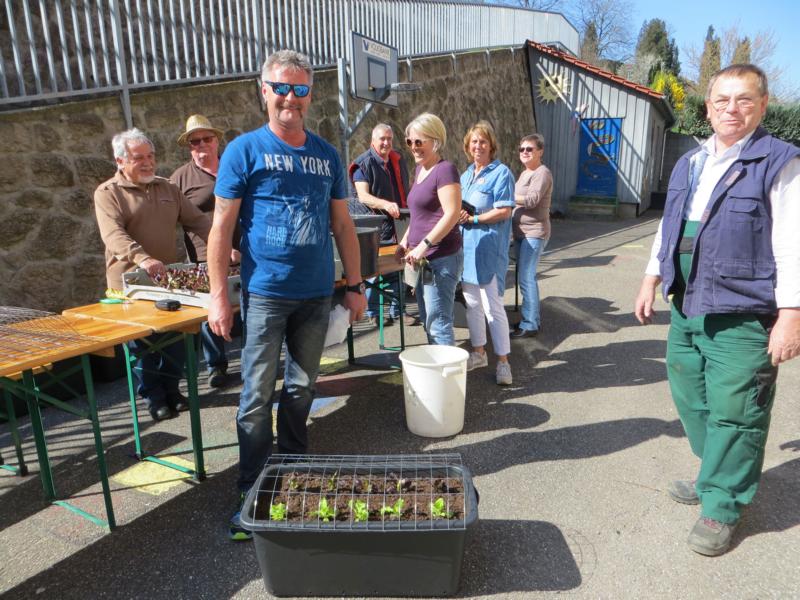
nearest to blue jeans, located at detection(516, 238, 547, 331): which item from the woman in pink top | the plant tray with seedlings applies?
the woman in pink top

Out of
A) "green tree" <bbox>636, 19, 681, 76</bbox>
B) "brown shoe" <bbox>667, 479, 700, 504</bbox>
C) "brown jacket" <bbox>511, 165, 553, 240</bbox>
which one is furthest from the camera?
"green tree" <bbox>636, 19, 681, 76</bbox>

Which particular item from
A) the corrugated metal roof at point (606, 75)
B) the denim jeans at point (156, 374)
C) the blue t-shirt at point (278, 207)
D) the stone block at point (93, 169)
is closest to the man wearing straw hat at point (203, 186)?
the denim jeans at point (156, 374)

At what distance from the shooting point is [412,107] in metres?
11.4

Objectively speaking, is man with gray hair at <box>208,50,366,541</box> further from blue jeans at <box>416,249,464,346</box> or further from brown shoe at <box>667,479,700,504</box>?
brown shoe at <box>667,479,700,504</box>

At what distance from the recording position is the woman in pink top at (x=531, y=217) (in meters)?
5.72

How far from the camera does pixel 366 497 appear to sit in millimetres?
2406

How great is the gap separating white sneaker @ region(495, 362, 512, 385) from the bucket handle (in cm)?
106

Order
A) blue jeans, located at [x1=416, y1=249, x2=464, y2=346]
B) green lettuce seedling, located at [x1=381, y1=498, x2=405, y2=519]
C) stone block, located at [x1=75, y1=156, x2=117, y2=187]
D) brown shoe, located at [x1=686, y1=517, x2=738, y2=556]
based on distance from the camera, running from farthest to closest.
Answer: stone block, located at [x1=75, y1=156, x2=117, y2=187]
blue jeans, located at [x1=416, y1=249, x2=464, y2=346]
brown shoe, located at [x1=686, y1=517, x2=738, y2=556]
green lettuce seedling, located at [x1=381, y1=498, x2=405, y2=519]

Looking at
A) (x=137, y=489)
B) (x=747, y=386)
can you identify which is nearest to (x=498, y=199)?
(x=747, y=386)

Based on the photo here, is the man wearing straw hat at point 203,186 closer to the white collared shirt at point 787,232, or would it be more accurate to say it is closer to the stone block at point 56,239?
the stone block at point 56,239

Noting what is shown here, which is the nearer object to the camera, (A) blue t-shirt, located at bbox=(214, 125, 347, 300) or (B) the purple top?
(A) blue t-shirt, located at bbox=(214, 125, 347, 300)

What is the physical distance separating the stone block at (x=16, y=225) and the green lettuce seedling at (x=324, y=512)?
3.90m

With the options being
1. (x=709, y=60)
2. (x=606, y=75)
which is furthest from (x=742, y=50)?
(x=606, y=75)

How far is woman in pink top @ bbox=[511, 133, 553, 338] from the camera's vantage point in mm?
5723
